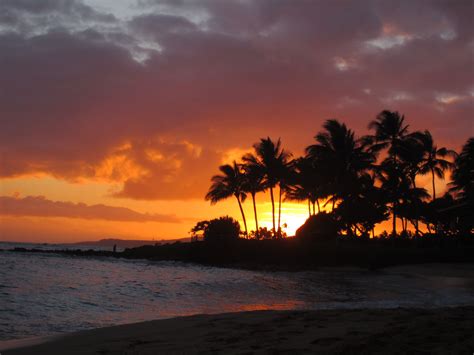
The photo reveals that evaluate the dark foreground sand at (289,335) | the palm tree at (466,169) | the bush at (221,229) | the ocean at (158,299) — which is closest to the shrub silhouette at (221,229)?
the bush at (221,229)

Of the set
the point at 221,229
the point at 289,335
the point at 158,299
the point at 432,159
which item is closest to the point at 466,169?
the point at 432,159

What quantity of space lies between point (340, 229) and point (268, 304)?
28648 mm

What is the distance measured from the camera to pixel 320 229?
1559 inches

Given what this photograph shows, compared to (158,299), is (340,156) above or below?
above

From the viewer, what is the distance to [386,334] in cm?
608

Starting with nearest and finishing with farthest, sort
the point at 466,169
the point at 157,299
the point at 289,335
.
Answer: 1. the point at 289,335
2. the point at 157,299
3. the point at 466,169

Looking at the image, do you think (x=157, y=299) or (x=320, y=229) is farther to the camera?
(x=320, y=229)

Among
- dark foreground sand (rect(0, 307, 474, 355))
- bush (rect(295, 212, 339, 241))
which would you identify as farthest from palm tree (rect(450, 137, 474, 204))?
dark foreground sand (rect(0, 307, 474, 355))

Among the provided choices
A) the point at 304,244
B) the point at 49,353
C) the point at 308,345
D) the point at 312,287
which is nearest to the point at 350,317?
the point at 308,345

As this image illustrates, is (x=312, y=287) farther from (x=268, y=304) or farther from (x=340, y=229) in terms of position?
(x=340, y=229)

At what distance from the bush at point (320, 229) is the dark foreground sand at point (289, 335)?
30.3 metres

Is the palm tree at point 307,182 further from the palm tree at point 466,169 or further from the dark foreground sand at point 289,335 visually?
the dark foreground sand at point 289,335

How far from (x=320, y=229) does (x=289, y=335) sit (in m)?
33.8

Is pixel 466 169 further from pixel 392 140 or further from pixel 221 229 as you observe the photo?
pixel 221 229
